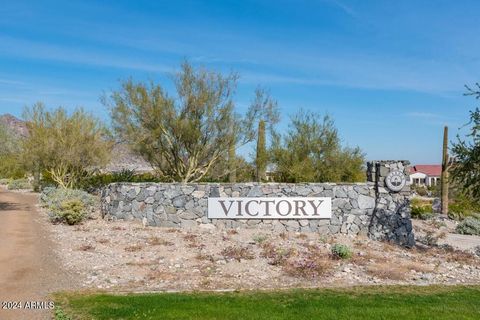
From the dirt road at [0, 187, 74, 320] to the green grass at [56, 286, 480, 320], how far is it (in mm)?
501

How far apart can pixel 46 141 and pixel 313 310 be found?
2479 centimetres

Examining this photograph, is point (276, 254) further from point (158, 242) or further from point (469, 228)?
point (469, 228)

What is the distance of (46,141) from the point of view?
2889 centimetres

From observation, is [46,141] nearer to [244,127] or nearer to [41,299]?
[244,127]

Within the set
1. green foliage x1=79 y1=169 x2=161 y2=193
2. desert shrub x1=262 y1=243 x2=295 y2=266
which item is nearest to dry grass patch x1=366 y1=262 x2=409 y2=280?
desert shrub x1=262 y1=243 x2=295 y2=266

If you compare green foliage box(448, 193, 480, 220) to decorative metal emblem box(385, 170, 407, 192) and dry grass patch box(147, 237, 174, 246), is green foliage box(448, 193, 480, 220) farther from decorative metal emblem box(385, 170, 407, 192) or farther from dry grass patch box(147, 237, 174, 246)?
dry grass patch box(147, 237, 174, 246)

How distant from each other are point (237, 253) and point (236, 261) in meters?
0.59

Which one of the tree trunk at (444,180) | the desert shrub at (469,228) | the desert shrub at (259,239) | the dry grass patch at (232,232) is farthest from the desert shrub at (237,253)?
the tree trunk at (444,180)

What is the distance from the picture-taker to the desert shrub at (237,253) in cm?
1216

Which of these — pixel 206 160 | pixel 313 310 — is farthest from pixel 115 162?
pixel 313 310

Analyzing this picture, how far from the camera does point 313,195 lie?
16484mm

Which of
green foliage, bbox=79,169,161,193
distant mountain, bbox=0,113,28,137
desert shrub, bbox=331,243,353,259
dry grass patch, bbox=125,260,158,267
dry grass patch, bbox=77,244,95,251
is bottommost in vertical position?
dry grass patch, bbox=125,260,158,267

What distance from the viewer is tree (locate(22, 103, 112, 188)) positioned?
1136 inches

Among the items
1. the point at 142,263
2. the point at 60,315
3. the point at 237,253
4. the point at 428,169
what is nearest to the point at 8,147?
the point at 142,263
